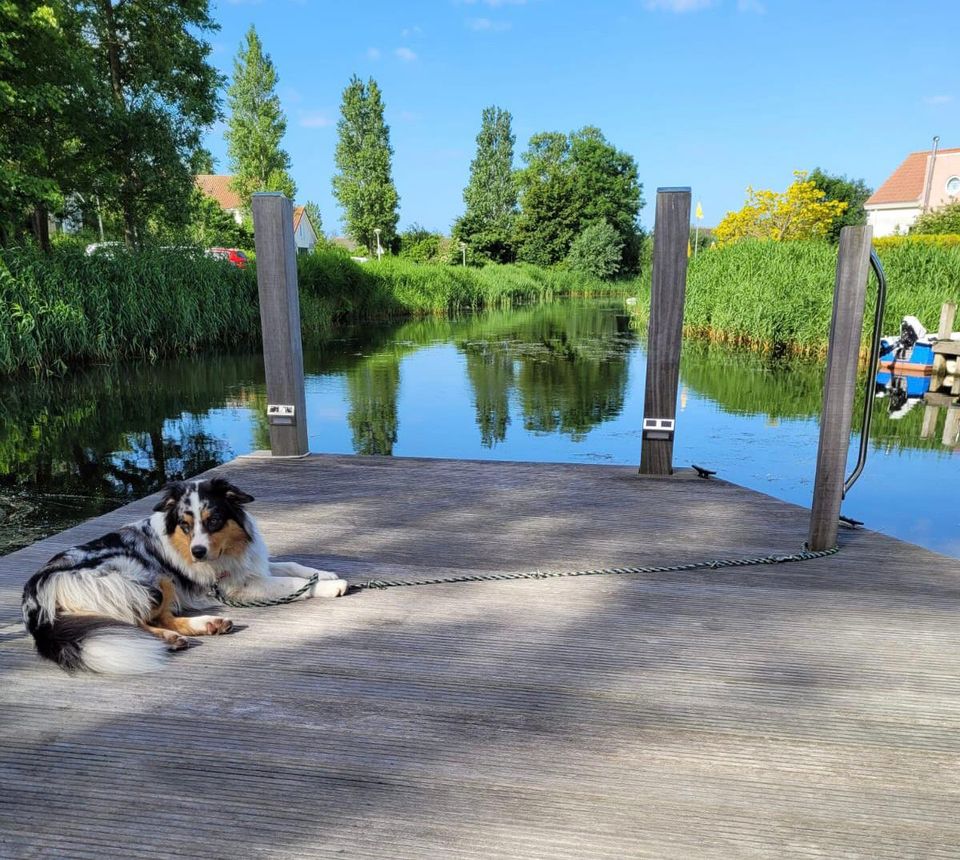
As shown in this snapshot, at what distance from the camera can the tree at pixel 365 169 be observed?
48469 mm

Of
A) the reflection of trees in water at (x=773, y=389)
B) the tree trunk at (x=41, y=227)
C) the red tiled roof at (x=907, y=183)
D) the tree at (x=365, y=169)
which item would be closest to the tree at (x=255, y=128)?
the tree at (x=365, y=169)

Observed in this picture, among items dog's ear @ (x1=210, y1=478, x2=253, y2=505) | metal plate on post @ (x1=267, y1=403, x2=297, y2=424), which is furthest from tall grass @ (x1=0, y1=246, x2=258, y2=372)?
dog's ear @ (x1=210, y1=478, x2=253, y2=505)

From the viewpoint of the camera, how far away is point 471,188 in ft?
178

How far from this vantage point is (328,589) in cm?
268

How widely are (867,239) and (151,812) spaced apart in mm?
3154

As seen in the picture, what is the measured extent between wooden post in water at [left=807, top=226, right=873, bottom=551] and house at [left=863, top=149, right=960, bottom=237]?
49.8m

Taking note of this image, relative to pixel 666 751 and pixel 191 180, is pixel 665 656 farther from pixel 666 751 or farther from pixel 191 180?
pixel 191 180

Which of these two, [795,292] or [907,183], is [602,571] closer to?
[795,292]

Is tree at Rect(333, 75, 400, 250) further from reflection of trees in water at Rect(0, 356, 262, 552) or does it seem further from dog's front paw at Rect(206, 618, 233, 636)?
dog's front paw at Rect(206, 618, 233, 636)

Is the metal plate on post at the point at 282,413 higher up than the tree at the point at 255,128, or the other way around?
the tree at the point at 255,128

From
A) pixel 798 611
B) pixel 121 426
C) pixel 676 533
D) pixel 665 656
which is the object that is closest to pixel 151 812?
pixel 665 656

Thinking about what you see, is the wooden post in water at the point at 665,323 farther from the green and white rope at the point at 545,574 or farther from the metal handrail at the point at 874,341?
the green and white rope at the point at 545,574

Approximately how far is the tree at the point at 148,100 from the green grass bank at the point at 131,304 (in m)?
3.59

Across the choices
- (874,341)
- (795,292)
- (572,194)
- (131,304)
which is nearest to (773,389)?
(795,292)
